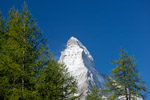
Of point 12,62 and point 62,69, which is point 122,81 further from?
point 12,62

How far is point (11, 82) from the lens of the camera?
1016cm

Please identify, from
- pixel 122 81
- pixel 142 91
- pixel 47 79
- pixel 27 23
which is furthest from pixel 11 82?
pixel 142 91

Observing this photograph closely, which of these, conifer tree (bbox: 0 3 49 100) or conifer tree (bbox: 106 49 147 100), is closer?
conifer tree (bbox: 0 3 49 100)

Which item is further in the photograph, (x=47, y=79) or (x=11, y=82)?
(x=47, y=79)

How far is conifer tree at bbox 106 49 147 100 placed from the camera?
16594mm

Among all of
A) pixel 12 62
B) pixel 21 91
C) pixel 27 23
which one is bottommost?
pixel 21 91

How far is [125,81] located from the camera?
1680cm

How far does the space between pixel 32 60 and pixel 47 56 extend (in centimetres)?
89

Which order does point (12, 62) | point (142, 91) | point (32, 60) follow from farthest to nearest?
point (142, 91) → point (32, 60) → point (12, 62)

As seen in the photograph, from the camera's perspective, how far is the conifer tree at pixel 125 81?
16594 millimetres

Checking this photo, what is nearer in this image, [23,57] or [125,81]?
[23,57]

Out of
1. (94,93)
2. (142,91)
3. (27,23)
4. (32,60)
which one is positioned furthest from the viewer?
(94,93)

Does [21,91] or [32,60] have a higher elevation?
[32,60]

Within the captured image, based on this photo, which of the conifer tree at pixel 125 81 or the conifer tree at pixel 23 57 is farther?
the conifer tree at pixel 125 81
